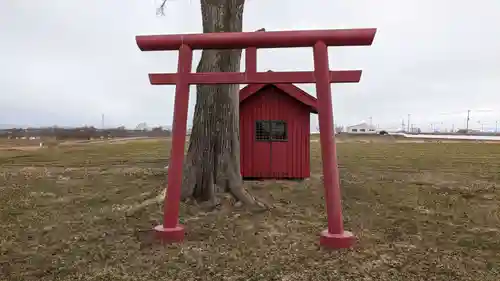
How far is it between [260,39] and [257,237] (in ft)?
9.89

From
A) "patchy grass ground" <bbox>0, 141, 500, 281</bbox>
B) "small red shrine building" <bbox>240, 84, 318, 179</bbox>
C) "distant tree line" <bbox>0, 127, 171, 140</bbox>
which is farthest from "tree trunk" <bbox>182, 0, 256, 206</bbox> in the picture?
"distant tree line" <bbox>0, 127, 171, 140</bbox>

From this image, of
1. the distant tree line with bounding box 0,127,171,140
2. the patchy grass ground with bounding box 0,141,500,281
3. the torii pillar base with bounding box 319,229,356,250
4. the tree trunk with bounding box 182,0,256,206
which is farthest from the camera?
the distant tree line with bounding box 0,127,171,140

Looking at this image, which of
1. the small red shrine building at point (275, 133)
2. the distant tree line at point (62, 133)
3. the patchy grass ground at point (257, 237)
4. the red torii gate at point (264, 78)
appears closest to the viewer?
the patchy grass ground at point (257, 237)

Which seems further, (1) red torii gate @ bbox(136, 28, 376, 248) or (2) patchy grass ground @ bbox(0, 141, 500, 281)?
(1) red torii gate @ bbox(136, 28, 376, 248)

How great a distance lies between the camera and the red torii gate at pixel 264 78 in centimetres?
602

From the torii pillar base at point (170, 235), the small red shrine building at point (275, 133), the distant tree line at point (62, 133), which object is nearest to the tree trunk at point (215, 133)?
the torii pillar base at point (170, 235)

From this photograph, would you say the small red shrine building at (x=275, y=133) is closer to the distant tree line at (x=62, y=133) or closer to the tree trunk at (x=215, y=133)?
the tree trunk at (x=215, y=133)

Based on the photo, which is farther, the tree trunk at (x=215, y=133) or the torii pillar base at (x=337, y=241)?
the tree trunk at (x=215, y=133)

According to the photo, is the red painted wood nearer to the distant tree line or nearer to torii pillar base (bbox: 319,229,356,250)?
torii pillar base (bbox: 319,229,356,250)

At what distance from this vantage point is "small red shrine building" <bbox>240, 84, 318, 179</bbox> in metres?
13.1

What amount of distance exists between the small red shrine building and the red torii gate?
22.0ft

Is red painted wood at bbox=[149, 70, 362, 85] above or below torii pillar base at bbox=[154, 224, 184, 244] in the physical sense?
above

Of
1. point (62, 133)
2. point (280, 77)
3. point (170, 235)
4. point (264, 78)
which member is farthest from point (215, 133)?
point (62, 133)

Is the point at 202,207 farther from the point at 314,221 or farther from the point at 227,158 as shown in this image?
the point at 314,221
